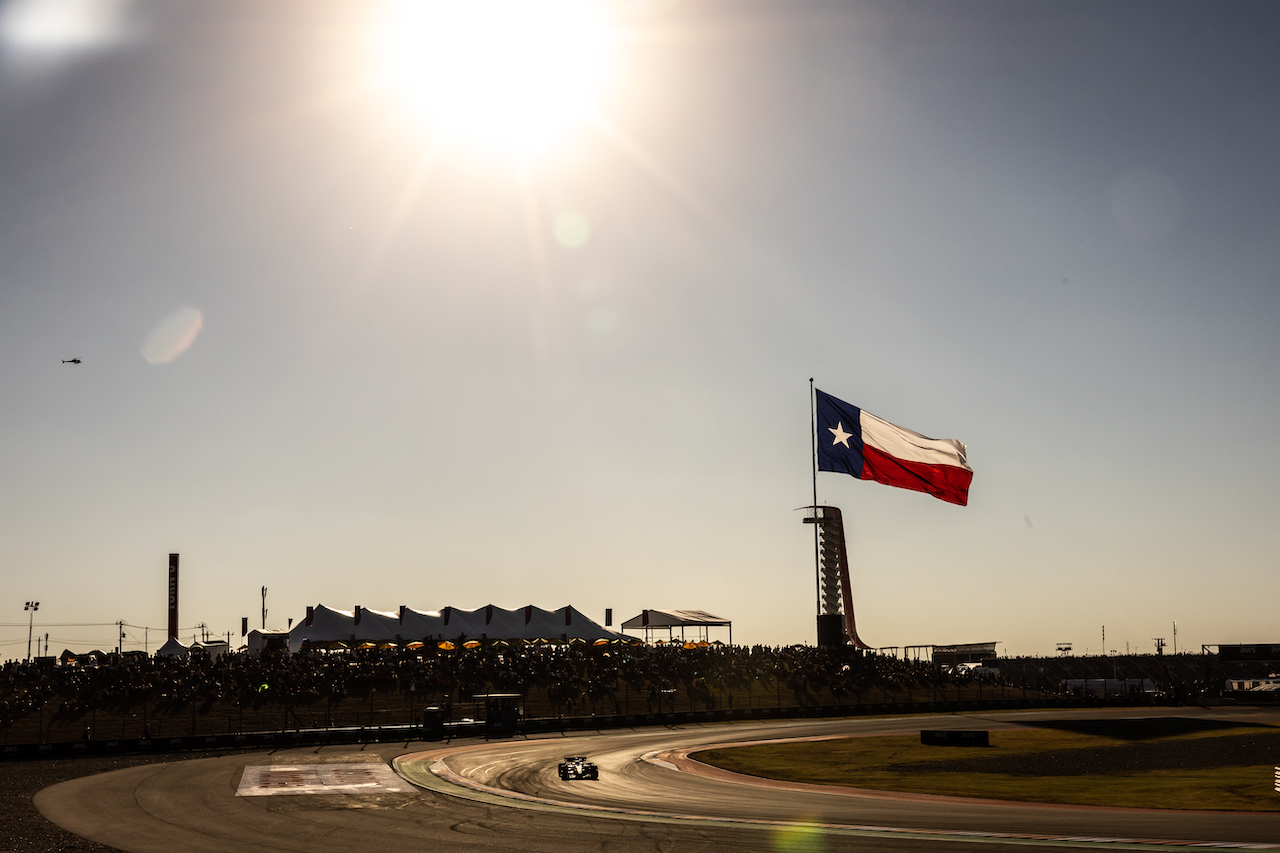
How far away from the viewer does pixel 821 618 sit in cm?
7481

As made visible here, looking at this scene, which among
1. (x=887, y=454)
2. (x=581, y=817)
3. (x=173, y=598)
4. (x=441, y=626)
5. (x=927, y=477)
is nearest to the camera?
(x=581, y=817)

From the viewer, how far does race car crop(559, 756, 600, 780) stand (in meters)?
31.0

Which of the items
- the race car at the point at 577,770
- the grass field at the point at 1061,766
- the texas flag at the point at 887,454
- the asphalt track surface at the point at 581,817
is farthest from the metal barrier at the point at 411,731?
the texas flag at the point at 887,454

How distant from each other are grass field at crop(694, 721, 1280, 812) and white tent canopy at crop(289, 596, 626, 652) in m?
27.9

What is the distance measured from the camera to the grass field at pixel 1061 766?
26156 millimetres

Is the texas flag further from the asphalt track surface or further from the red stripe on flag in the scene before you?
the asphalt track surface

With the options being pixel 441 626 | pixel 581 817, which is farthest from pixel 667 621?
pixel 581 817

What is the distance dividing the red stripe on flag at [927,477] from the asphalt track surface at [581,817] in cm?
1721

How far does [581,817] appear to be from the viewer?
23.2m

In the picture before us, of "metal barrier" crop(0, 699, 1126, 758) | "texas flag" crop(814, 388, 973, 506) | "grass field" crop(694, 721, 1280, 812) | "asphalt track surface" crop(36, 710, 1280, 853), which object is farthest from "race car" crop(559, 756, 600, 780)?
"texas flag" crop(814, 388, 973, 506)

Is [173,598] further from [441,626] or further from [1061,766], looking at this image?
[1061,766]

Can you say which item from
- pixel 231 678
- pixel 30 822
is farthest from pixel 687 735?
pixel 30 822

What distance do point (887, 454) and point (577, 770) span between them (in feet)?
71.8

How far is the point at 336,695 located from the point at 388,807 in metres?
28.1
